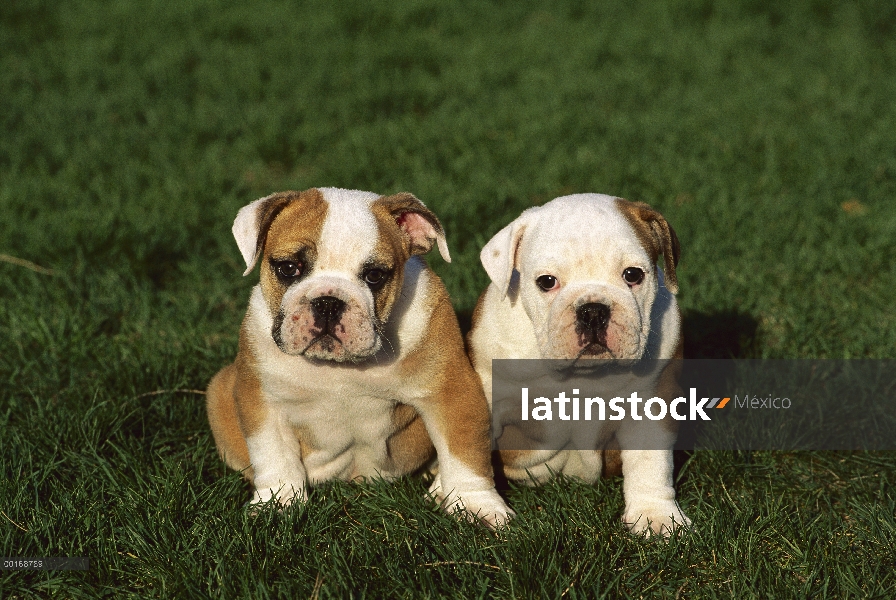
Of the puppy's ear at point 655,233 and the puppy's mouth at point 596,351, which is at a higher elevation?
the puppy's ear at point 655,233

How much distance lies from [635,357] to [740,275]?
2795mm

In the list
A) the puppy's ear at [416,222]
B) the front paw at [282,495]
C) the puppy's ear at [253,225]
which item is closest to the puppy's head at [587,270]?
the puppy's ear at [416,222]

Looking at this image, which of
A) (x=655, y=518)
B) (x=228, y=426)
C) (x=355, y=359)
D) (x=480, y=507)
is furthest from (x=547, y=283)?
(x=228, y=426)

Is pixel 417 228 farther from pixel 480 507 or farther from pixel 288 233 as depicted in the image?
pixel 480 507

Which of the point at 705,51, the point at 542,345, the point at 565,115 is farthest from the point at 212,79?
the point at 542,345

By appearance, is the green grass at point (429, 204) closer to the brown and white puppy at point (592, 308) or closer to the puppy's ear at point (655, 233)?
the brown and white puppy at point (592, 308)

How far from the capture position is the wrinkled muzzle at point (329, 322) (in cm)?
396

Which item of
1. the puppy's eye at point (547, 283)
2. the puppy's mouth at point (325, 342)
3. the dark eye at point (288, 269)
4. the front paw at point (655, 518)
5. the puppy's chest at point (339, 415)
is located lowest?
the front paw at point (655, 518)

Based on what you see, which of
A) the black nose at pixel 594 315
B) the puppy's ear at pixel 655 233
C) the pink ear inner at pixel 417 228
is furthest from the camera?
the pink ear inner at pixel 417 228

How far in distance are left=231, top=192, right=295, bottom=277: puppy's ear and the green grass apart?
1154mm

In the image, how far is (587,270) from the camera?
407 cm

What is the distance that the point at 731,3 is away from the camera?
11.9m

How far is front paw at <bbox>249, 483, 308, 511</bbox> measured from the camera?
4.30m

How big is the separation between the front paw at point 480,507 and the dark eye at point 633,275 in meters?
1.16
